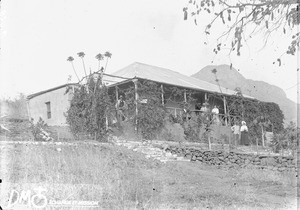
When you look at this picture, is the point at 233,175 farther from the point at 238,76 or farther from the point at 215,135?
the point at 238,76

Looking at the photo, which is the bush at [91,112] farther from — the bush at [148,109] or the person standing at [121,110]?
the bush at [148,109]

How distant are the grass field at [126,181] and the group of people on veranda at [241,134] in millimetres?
6479

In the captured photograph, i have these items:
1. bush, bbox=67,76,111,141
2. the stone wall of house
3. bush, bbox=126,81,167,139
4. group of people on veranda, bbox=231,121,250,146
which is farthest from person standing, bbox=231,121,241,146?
bush, bbox=67,76,111,141

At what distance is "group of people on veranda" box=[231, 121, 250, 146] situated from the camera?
1904 centimetres

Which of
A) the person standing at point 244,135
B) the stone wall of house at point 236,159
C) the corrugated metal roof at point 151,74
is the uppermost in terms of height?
the corrugated metal roof at point 151,74

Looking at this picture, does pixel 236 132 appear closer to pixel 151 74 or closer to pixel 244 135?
pixel 244 135

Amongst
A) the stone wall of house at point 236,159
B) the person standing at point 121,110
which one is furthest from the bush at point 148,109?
the stone wall of house at point 236,159

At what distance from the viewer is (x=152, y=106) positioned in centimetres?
1695

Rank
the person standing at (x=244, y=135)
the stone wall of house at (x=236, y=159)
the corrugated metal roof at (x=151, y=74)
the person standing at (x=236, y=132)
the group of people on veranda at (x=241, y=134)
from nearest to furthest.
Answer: the stone wall of house at (x=236, y=159) < the corrugated metal roof at (x=151, y=74) < the person standing at (x=244, y=135) < the group of people on veranda at (x=241, y=134) < the person standing at (x=236, y=132)

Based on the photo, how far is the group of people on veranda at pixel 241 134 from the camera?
1904cm

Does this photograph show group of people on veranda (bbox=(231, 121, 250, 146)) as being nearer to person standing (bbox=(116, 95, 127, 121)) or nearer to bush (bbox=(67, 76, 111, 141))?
person standing (bbox=(116, 95, 127, 121))

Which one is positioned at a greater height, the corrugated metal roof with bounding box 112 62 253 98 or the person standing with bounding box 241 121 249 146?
the corrugated metal roof with bounding box 112 62 253 98

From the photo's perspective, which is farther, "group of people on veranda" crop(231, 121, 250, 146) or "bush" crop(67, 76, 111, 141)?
"group of people on veranda" crop(231, 121, 250, 146)

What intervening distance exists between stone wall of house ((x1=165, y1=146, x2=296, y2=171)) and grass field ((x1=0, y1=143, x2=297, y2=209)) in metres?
1.96
